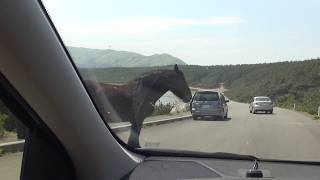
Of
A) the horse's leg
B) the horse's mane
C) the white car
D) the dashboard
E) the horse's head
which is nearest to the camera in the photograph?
the dashboard

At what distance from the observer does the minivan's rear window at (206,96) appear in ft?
16.2

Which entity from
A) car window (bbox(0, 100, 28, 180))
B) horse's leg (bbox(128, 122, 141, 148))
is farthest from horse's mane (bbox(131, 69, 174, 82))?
car window (bbox(0, 100, 28, 180))

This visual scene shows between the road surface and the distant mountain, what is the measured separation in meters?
0.51

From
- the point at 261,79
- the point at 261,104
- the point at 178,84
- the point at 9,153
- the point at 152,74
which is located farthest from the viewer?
the point at 9,153

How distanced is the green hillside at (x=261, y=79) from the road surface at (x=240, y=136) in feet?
0.63

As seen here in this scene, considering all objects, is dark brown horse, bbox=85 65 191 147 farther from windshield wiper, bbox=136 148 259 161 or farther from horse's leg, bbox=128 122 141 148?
windshield wiper, bbox=136 148 259 161

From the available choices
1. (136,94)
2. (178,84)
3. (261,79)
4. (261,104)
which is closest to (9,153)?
(261,104)

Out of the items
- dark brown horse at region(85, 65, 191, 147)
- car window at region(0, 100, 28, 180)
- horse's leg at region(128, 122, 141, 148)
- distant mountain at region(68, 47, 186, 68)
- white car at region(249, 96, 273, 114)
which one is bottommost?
car window at region(0, 100, 28, 180)

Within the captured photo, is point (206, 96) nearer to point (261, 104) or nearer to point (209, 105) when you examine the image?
point (209, 105)

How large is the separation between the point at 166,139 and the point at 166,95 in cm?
36

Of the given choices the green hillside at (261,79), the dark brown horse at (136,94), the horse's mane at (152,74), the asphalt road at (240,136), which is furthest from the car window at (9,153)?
the horse's mane at (152,74)

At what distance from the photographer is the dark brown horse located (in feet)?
12.4

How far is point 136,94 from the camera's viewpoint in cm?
412

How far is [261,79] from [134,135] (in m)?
1.58
